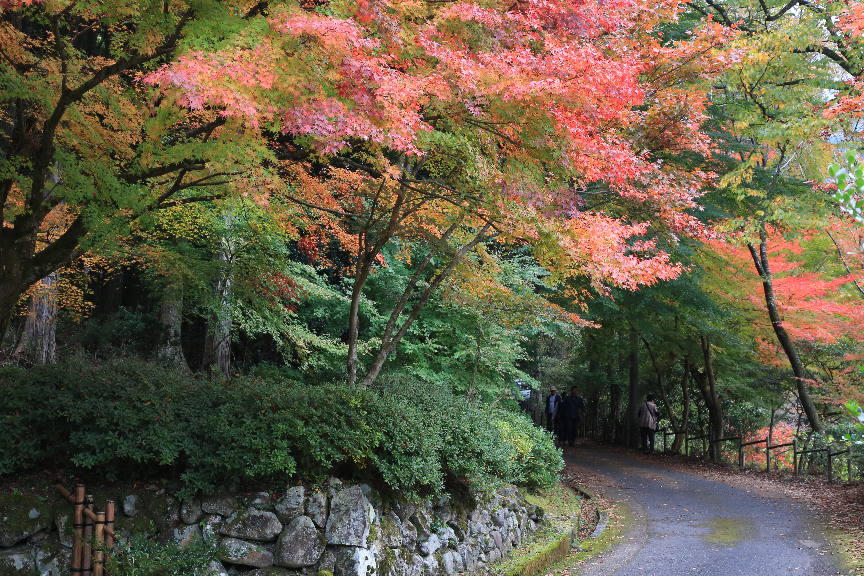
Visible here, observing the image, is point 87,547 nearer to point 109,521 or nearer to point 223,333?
point 109,521

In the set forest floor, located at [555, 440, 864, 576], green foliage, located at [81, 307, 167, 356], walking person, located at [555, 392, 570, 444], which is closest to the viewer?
forest floor, located at [555, 440, 864, 576]

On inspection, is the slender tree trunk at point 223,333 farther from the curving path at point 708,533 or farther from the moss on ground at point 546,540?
the curving path at point 708,533

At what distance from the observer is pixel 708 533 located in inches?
336

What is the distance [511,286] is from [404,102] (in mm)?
7600

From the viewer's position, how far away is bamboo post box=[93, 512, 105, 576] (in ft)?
13.6

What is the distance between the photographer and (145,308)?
49.4 feet

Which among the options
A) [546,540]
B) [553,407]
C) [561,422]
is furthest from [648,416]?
[546,540]

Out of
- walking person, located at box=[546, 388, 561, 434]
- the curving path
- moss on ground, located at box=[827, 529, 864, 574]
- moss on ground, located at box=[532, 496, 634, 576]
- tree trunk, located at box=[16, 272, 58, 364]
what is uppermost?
tree trunk, located at box=[16, 272, 58, 364]

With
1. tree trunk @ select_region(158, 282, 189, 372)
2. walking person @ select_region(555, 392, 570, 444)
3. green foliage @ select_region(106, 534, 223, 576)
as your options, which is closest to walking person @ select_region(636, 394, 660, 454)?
walking person @ select_region(555, 392, 570, 444)

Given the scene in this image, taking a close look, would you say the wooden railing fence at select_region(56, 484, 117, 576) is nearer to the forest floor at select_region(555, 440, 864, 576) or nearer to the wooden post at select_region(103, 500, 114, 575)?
the wooden post at select_region(103, 500, 114, 575)

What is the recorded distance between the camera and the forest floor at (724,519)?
7.12 meters

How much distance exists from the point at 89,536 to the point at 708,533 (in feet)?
25.5

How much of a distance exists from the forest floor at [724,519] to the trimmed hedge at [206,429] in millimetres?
2993

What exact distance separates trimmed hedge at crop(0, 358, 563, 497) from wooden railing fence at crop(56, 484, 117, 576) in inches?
17.2
